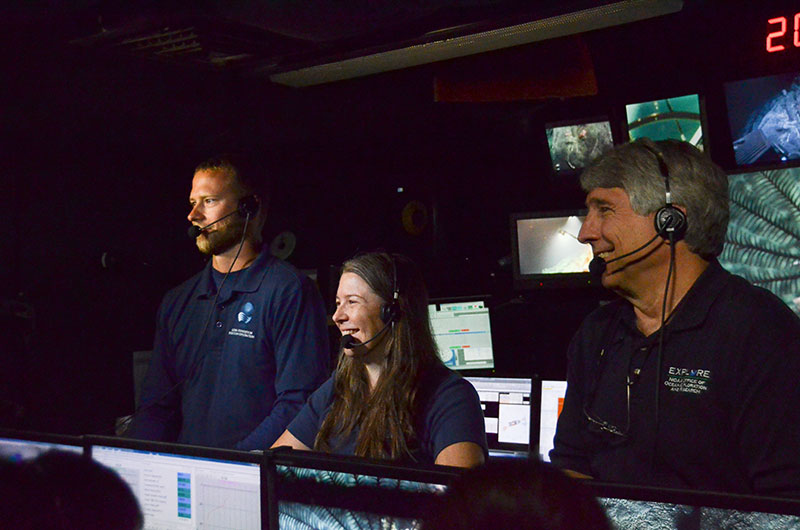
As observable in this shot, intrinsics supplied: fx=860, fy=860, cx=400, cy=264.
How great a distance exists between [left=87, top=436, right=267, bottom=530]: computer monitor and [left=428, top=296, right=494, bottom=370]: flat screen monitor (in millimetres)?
2723

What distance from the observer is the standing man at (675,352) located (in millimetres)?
1535

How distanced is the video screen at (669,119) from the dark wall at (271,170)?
93 millimetres

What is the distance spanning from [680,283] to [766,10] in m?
3.03

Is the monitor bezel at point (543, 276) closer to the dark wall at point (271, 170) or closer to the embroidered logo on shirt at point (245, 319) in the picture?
the dark wall at point (271, 170)

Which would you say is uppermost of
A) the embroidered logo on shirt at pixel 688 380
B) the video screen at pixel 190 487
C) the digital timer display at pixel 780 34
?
the digital timer display at pixel 780 34

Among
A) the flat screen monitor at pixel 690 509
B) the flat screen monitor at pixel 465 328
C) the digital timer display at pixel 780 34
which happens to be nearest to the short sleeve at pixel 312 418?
the flat screen monitor at pixel 690 509

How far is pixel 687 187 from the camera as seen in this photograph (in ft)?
5.73

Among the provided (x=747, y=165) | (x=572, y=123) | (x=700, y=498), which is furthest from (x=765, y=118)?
(x=700, y=498)

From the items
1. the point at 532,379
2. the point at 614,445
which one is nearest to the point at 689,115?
the point at 532,379

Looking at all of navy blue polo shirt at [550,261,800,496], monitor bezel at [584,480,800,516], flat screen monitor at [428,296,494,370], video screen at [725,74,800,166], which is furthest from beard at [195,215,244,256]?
video screen at [725,74,800,166]

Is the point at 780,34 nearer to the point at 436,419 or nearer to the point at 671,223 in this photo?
the point at 671,223

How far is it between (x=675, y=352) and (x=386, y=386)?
715mm

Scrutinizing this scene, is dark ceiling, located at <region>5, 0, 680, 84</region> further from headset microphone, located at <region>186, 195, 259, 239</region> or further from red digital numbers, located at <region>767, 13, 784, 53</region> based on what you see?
red digital numbers, located at <region>767, 13, 784, 53</region>

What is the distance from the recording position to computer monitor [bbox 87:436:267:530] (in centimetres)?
140
